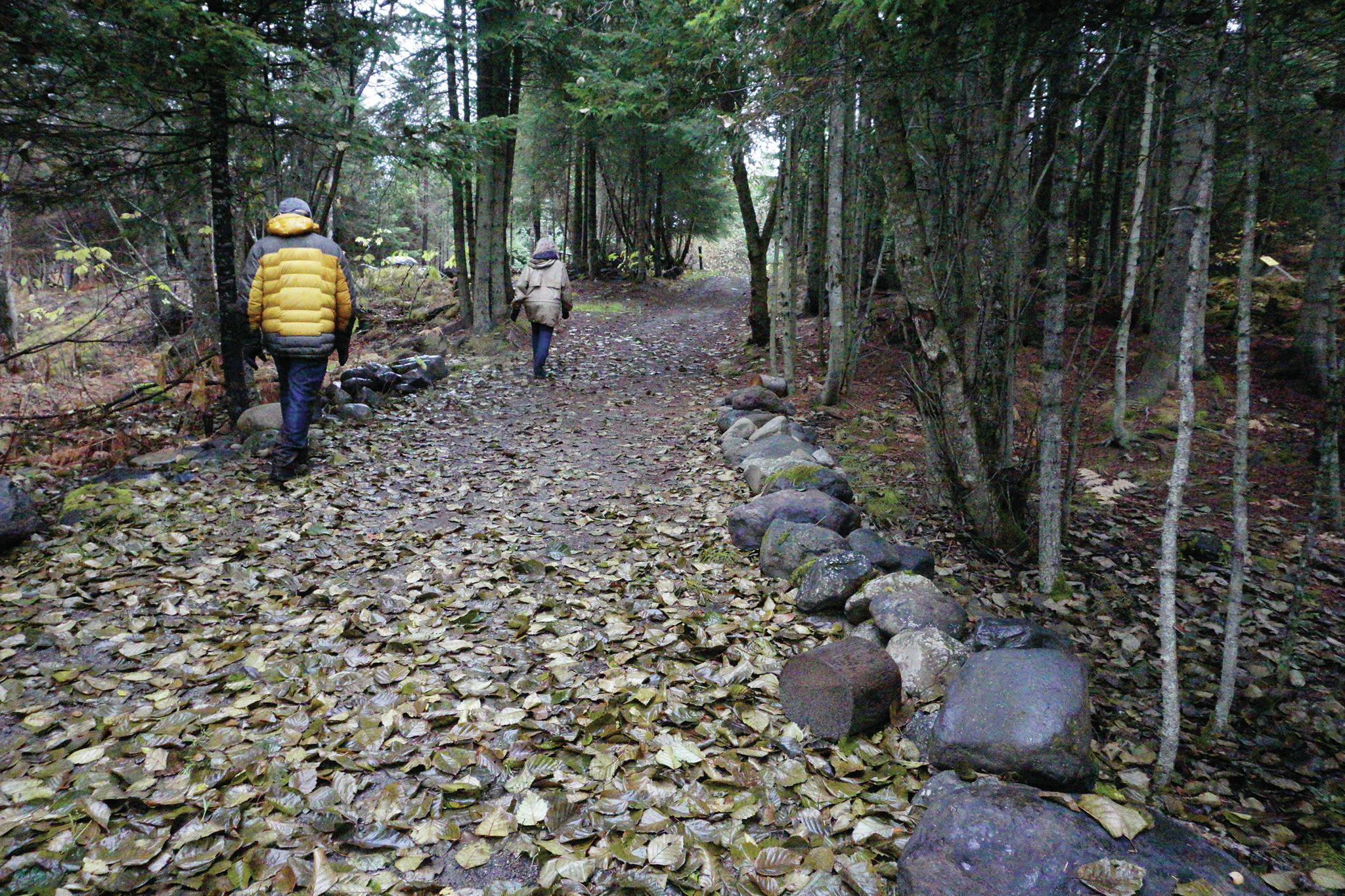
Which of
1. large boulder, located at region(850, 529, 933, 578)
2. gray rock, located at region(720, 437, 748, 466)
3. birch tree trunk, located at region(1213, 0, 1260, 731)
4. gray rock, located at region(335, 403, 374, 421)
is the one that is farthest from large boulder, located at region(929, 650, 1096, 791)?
gray rock, located at region(335, 403, 374, 421)

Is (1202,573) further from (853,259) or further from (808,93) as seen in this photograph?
(853,259)

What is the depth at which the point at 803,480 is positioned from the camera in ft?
18.6

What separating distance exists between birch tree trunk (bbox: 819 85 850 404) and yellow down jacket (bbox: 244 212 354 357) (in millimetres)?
5458

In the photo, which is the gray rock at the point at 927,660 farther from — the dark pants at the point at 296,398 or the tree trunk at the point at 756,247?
the tree trunk at the point at 756,247

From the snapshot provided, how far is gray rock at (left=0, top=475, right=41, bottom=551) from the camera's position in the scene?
444cm

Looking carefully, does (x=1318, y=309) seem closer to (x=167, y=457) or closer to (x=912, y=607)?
(x=912, y=607)

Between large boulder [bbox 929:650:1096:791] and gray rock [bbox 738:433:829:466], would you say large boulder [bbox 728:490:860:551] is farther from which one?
large boulder [bbox 929:650:1096:791]

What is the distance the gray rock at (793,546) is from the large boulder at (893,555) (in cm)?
15

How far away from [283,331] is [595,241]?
64.1ft

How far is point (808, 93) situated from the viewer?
503 cm

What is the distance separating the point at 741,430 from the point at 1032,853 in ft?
18.3

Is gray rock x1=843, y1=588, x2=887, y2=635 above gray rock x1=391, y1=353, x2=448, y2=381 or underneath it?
underneath

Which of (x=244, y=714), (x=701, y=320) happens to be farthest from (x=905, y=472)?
(x=701, y=320)

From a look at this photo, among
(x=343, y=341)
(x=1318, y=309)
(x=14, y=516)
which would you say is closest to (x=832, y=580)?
(x=343, y=341)
